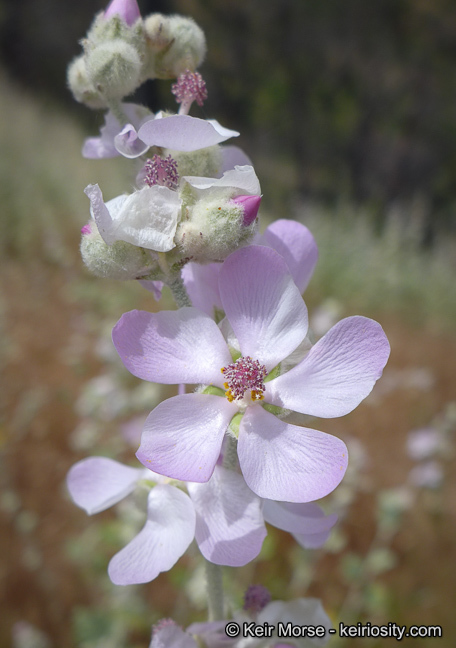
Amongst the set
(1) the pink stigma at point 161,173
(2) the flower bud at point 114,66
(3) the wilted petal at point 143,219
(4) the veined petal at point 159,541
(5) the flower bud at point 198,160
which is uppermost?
(2) the flower bud at point 114,66

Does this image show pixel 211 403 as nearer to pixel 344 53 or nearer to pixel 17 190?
pixel 17 190

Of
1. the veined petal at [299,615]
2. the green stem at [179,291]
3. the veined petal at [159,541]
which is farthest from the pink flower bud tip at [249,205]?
the veined petal at [299,615]

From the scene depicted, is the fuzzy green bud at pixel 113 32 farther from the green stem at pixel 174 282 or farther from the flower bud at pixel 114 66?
the green stem at pixel 174 282

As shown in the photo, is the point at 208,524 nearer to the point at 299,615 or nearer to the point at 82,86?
the point at 299,615

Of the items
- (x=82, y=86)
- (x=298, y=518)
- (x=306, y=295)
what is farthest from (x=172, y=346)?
(x=306, y=295)

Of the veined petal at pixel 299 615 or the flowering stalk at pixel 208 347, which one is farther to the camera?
the veined petal at pixel 299 615

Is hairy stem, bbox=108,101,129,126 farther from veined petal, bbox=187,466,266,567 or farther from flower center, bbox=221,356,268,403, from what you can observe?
veined petal, bbox=187,466,266,567

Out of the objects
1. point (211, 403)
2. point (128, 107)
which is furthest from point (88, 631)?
point (128, 107)

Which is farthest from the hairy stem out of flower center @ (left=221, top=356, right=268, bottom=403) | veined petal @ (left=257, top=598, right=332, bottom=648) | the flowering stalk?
veined petal @ (left=257, top=598, right=332, bottom=648)
